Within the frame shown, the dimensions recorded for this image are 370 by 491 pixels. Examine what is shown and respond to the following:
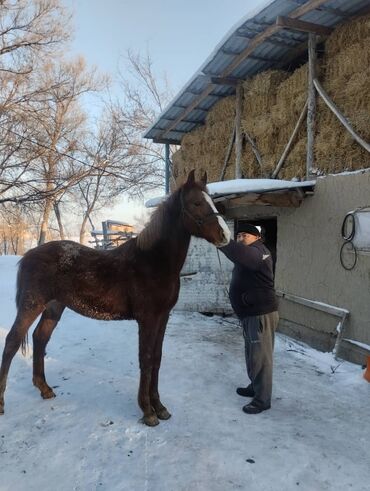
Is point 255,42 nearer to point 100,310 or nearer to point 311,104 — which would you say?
point 311,104

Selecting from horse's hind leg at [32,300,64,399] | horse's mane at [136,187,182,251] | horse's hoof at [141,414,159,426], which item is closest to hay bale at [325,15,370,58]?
horse's mane at [136,187,182,251]

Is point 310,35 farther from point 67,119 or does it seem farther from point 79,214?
point 79,214

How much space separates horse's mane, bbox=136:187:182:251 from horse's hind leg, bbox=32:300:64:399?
1.33m

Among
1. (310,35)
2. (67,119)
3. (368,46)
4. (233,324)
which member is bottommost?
(233,324)

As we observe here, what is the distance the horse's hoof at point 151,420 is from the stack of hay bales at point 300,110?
4.26 metres

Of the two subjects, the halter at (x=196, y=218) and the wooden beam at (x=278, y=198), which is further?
the wooden beam at (x=278, y=198)

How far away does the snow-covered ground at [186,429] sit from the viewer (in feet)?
8.70

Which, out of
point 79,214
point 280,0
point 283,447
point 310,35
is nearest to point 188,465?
point 283,447

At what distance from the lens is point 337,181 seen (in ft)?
18.3

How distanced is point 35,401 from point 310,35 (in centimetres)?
641

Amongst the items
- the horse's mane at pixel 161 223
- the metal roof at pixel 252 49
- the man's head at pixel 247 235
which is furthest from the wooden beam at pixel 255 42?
the horse's mane at pixel 161 223

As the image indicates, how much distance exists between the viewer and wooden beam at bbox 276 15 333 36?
5.66 metres

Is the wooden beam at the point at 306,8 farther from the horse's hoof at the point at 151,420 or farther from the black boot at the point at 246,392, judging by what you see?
the horse's hoof at the point at 151,420

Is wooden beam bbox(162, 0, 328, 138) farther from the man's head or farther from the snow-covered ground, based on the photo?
the snow-covered ground
